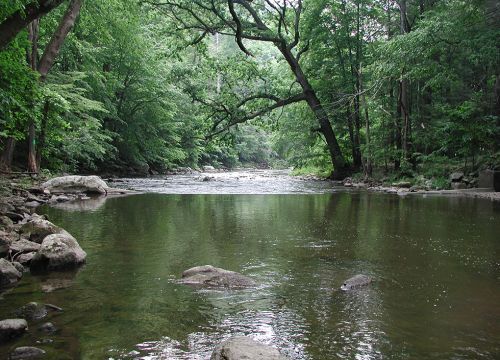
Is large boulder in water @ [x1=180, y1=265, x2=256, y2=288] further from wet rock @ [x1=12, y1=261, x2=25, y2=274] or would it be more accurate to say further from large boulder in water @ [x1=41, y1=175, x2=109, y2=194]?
large boulder in water @ [x1=41, y1=175, x2=109, y2=194]

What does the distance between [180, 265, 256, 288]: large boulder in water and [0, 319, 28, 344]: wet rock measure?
1.72 meters

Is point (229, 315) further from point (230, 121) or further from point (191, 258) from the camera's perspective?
point (230, 121)

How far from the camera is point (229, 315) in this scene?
3.68 metres

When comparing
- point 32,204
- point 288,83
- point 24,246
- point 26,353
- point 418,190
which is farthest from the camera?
point 288,83

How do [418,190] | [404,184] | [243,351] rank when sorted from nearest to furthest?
[243,351]
[418,190]
[404,184]

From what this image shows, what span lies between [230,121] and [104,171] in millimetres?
8759

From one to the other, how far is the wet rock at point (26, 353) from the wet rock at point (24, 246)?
277cm

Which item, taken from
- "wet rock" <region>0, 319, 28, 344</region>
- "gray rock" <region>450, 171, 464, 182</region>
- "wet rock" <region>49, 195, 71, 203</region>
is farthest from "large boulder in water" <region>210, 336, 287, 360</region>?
"gray rock" <region>450, 171, 464, 182</region>

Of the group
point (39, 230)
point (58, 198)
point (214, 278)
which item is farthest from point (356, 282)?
point (58, 198)

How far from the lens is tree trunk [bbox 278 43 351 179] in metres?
22.1

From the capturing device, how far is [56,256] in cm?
509

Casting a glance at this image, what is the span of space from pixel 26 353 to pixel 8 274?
195cm

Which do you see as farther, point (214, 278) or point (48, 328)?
point (214, 278)

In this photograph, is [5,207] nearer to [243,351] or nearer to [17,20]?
[17,20]
